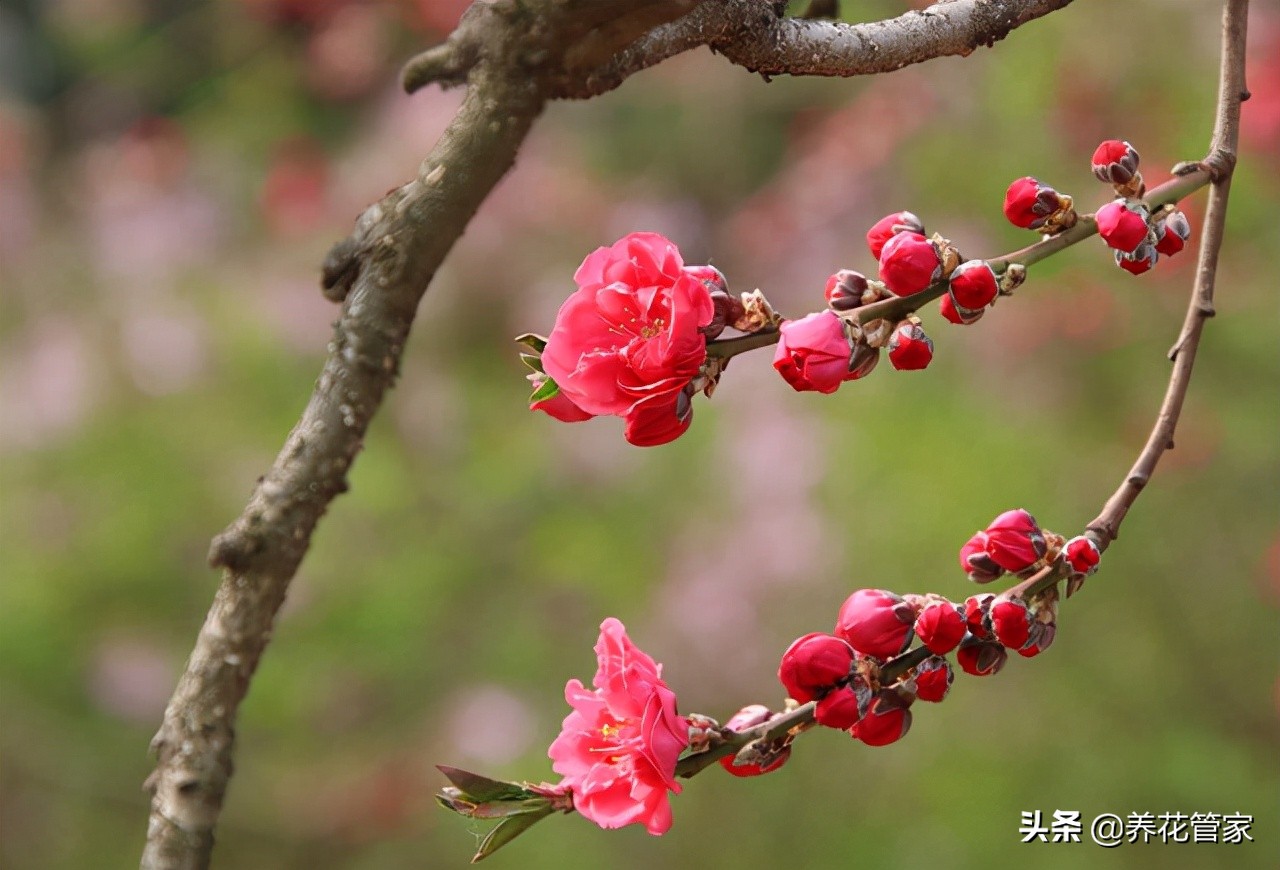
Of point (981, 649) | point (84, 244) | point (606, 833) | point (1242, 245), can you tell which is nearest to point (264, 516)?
point (981, 649)

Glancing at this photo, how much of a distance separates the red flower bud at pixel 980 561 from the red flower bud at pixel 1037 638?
16 mm

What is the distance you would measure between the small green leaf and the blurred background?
548 mm

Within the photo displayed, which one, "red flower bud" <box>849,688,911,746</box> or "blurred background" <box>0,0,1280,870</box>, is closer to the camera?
"red flower bud" <box>849,688,911,746</box>

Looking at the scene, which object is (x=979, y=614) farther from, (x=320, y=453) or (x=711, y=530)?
(x=711, y=530)

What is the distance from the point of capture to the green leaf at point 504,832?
233 millimetres

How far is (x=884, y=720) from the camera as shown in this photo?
25 cm

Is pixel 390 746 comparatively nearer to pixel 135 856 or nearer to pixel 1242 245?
pixel 135 856

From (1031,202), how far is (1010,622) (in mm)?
84

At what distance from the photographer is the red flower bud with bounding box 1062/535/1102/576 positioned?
0.24 meters

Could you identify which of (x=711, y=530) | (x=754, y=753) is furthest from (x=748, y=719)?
(x=711, y=530)

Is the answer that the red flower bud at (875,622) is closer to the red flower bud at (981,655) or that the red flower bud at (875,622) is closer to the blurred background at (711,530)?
the red flower bud at (981,655)

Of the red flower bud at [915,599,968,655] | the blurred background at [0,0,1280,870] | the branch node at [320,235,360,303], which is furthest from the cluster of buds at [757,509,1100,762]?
the blurred background at [0,0,1280,870]

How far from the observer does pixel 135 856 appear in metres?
0.82

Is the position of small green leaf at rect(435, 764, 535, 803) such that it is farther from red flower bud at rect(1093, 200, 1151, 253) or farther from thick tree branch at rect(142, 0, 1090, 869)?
red flower bud at rect(1093, 200, 1151, 253)
